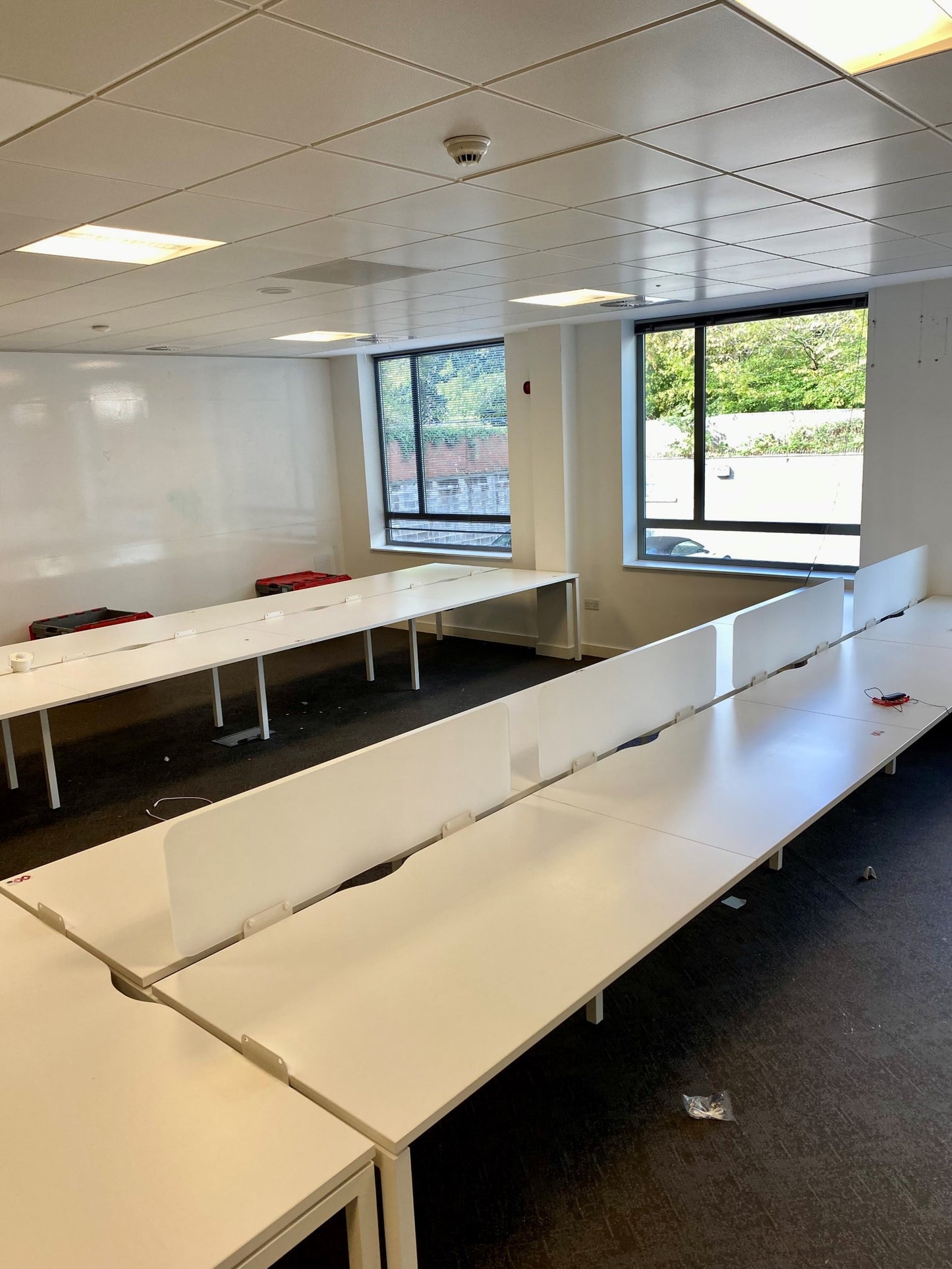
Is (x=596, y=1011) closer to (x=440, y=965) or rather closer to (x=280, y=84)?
(x=440, y=965)

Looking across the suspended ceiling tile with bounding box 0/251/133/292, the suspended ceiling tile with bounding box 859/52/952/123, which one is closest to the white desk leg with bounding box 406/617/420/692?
the suspended ceiling tile with bounding box 0/251/133/292

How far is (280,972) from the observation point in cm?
201

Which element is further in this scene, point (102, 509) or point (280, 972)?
point (102, 509)

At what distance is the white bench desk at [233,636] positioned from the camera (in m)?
4.39

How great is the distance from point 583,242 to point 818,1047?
2901mm

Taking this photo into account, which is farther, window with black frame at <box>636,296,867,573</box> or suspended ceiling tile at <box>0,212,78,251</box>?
window with black frame at <box>636,296,867,573</box>

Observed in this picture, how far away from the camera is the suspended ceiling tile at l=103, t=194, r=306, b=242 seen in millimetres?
2658

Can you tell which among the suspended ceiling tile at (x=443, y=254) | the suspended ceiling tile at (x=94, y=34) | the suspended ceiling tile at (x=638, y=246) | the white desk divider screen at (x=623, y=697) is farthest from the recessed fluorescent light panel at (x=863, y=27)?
the white desk divider screen at (x=623, y=697)

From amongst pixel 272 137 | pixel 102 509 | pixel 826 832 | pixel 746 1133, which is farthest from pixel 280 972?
pixel 102 509

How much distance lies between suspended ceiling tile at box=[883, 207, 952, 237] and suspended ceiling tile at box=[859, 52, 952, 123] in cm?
123

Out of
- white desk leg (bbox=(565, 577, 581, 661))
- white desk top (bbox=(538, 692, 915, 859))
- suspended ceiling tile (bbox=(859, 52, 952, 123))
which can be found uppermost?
suspended ceiling tile (bbox=(859, 52, 952, 123))

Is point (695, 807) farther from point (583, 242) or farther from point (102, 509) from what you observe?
point (102, 509)

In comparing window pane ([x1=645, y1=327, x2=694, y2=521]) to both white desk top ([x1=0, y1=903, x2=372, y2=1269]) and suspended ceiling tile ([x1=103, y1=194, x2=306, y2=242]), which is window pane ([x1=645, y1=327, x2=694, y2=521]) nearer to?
suspended ceiling tile ([x1=103, y1=194, x2=306, y2=242])

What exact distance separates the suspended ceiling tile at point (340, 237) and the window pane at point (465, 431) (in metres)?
3.95
